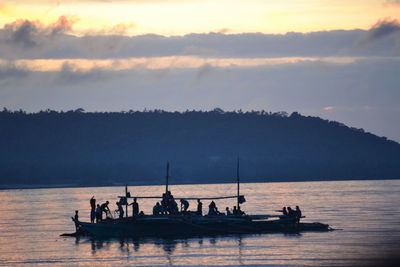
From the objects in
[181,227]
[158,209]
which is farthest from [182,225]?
[158,209]

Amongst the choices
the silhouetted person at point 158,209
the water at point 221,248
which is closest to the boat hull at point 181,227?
the water at point 221,248

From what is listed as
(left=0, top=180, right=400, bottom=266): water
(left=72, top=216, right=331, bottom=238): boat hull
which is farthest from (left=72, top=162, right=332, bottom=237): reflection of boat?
(left=0, top=180, right=400, bottom=266): water

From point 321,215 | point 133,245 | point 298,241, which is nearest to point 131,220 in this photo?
point 133,245

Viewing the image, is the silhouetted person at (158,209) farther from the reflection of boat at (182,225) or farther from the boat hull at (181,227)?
the boat hull at (181,227)

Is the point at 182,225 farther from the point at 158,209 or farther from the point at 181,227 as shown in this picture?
the point at 158,209

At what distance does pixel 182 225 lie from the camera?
74250mm

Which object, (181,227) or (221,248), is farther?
(181,227)

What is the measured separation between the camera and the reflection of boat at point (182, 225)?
73750 mm

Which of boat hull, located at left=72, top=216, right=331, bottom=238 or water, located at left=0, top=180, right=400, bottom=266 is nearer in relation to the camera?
water, located at left=0, top=180, right=400, bottom=266

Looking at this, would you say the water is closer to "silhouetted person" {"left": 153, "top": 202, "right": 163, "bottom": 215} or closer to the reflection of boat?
the reflection of boat

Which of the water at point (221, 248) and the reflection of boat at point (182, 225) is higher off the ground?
the reflection of boat at point (182, 225)

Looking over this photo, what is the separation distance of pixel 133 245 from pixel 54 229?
19.7 meters

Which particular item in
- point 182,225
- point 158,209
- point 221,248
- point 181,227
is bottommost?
point 221,248

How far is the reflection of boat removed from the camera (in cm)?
7375
